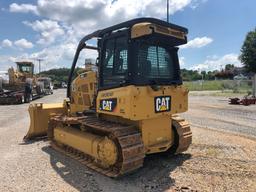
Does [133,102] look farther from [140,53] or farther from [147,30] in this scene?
[147,30]

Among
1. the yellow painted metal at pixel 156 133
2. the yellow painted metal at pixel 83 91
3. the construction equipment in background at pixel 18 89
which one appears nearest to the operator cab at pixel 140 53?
the yellow painted metal at pixel 156 133

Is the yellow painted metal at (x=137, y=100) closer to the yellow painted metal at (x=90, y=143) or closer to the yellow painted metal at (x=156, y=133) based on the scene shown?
the yellow painted metal at (x=156, y=133)

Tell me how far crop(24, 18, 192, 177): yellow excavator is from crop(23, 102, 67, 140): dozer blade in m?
2.01

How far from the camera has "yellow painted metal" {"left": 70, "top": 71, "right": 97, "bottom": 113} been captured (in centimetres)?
769

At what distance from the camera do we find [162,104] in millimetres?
6020

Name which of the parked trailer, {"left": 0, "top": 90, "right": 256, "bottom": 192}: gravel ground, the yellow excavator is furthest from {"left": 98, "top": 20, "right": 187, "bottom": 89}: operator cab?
the parked trailer

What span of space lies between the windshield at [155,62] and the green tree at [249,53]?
32689mm

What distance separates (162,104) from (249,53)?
33.8 m

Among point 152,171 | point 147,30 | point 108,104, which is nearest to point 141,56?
point 147,30

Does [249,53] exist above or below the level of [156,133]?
above

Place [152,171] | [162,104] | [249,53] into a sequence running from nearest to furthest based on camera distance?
1. [162,104]
2. [152,171]
3. [249,53]

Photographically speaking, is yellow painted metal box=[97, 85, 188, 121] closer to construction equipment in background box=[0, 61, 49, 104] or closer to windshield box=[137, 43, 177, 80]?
windshield box=[137, 43, 177, 80]

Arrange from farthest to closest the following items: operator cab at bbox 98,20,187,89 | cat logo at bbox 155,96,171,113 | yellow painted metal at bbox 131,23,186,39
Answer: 1. cat logo at bbox 155,96,171,113
2. operator cab at bbox 98,20,187,89
3. yellow painted metal at bbox 131,23,186,39

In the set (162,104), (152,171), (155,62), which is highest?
(155,62)
